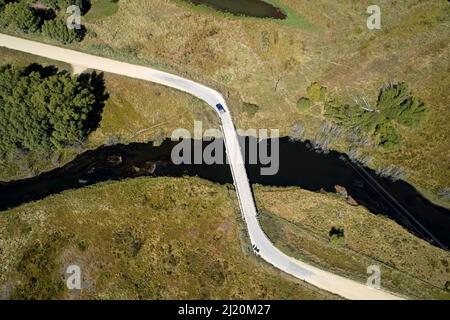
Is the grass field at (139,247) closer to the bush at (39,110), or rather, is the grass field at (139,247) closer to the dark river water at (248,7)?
the bush at (39,110)

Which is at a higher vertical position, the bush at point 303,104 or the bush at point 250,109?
the bush at point 303,104

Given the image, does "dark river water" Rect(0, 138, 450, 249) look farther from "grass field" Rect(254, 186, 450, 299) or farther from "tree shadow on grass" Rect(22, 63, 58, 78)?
"tree shadow on grass" Rect(22, 63, 58, 78)

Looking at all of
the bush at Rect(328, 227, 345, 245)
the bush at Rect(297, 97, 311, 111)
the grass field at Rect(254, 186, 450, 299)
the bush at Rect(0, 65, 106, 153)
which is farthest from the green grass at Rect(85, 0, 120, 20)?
the bush at Rect(328, 227, 345, 245)

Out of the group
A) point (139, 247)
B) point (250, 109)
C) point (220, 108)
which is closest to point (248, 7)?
point (250, 109)

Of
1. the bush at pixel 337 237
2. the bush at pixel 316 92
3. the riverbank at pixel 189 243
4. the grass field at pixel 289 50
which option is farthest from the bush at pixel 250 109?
the bush at pixel 337 237

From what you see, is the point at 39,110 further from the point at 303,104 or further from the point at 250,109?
the point at 303,104

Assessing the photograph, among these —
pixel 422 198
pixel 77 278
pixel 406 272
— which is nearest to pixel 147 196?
pixel 77 278
